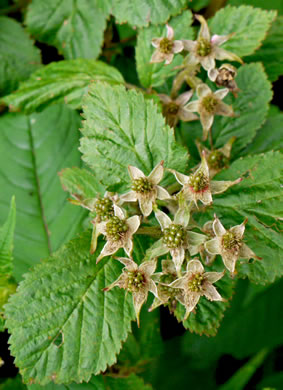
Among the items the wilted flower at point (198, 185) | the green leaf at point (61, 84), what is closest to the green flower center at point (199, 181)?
the wilted flower at point (198, 185)

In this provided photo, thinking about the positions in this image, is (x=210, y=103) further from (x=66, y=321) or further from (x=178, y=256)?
(x=66, y=321)

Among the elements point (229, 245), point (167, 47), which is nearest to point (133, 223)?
point (229, 245)

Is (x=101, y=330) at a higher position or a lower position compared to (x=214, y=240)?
lower

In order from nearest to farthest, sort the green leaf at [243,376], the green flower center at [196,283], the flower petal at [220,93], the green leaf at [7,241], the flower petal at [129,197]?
the green flower center at [196,283] < the flower petal at [129,197] < the green leaf at [7,241] < the flower petal at [220,93] < the green leaf at [243,376]

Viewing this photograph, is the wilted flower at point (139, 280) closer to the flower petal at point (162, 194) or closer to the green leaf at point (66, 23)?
the flower petal at point (162, 194)

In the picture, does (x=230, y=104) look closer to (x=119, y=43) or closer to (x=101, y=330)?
(x=119, y=43)

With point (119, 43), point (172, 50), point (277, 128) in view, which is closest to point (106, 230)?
point (172, 50)
